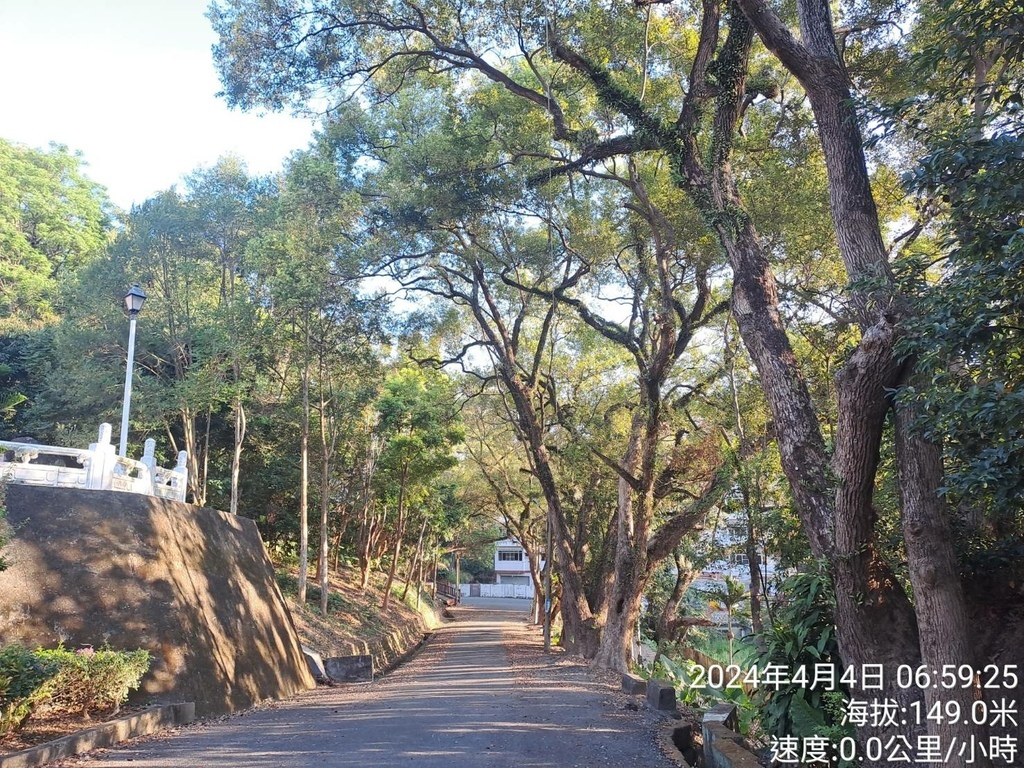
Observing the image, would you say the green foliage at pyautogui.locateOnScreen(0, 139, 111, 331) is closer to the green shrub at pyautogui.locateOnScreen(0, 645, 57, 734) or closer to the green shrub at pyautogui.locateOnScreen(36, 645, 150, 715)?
the green shrub at pyautogui.locateOnScreen(36, 645, 150, 715)

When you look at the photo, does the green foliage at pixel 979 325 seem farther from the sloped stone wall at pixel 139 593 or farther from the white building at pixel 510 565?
the white building at pixel 510 565

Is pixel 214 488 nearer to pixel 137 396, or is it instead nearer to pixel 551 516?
pixel 137 396

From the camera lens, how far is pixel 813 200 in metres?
11.0

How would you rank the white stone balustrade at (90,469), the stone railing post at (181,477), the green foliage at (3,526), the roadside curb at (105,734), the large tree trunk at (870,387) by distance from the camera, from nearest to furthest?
the large tree trunk at (870,387)
the roadside curb at (105,734)
the green foliage at (3,526)
the white stone balustrade at (90,469)
the stone railing post at (181,477)

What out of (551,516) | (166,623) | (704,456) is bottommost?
(166,623)

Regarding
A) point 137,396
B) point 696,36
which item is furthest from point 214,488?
point 696,36

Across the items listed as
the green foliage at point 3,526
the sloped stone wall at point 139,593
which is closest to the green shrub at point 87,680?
the sloped stone wall at point 139,593

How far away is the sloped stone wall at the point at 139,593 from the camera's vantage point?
877cm

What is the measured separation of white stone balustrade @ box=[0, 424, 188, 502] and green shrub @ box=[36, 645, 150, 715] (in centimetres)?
271

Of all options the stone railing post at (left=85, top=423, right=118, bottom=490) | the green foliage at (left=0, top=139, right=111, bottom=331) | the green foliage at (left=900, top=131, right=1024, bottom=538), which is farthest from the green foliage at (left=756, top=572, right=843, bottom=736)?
the green foliage at (left=0, top=139, right=111, bottom=331)

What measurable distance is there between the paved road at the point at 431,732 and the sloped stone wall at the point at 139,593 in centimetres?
83

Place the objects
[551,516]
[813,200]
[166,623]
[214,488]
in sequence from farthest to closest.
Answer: [214,488] → [551,516] → [813,200] → [166,623]

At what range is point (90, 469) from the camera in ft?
34.0

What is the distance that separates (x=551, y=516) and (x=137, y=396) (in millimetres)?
10906
